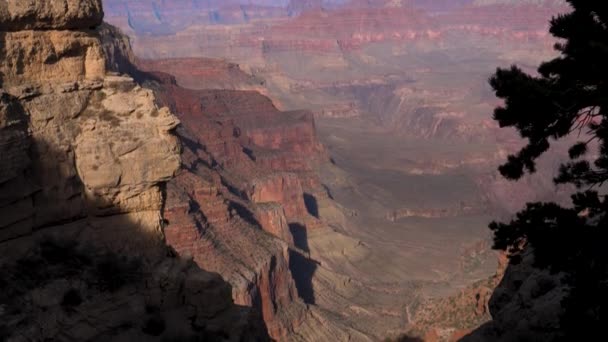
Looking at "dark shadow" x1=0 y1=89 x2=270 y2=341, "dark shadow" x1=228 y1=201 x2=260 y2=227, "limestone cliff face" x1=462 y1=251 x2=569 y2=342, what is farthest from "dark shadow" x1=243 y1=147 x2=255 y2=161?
"dark shadow" x1=0 y1=89 x2=270 y2=341

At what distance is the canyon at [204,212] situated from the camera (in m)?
12.7

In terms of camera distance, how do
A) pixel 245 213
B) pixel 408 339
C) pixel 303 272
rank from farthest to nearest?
pixel 303 272 → pixel 245 213 → pixel 408 339

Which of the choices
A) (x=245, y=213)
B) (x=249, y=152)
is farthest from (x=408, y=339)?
(x=249, y=152)

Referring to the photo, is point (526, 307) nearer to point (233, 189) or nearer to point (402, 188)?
point (233, 189)

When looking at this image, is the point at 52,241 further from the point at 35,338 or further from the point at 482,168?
the point at 482,168

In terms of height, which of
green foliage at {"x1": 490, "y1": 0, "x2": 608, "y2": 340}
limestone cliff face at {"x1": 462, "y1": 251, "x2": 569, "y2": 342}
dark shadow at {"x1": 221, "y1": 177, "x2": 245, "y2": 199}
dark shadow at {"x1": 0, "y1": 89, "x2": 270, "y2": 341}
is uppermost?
green foliage at {"x1": 490, "y1": 0, "x2": 608, "y2": 340}

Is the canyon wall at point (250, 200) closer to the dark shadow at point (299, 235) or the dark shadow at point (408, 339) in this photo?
the dark shadow at point (299, 235)

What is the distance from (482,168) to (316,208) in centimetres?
4730

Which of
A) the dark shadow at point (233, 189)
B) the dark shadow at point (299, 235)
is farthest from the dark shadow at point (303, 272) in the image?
the dark shadow at point (233, 189)

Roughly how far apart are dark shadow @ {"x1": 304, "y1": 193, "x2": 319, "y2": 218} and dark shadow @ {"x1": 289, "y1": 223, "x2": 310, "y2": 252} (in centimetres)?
1062

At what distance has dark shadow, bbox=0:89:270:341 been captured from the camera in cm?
1201

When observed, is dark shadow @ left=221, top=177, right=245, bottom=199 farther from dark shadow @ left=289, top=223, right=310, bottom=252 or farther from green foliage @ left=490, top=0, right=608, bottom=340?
green foliage @ left=490, top=0, right=608, bottom=340

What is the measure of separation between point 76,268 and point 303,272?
4127cm

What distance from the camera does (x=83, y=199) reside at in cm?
1372
